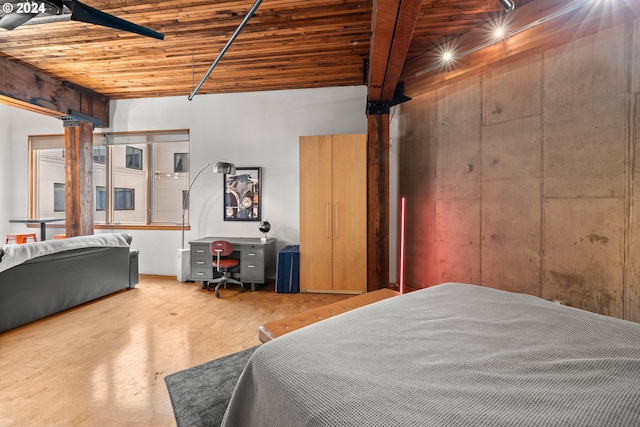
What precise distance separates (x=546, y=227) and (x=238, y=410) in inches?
126

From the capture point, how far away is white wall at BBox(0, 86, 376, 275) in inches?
189

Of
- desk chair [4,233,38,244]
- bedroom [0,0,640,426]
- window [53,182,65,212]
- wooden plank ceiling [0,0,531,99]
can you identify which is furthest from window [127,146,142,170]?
desk chair [4,233,38,244]

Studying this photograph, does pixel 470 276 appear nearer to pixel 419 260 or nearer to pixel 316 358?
pixel 419 260

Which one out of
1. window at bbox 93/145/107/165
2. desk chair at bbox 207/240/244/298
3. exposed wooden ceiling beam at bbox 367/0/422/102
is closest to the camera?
exposed wooden ceiling beam at bbox 367/0/422/102

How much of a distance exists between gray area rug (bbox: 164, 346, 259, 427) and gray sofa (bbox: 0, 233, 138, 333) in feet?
7.22

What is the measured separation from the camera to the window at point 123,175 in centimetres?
525

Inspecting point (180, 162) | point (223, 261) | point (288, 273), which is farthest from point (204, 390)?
point (180, 162)

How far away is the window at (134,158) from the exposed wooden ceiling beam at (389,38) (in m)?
5.06

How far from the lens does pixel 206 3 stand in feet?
9.04

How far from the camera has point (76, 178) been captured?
4.79m

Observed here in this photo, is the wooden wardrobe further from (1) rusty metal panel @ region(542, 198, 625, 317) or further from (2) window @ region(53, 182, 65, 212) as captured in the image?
(2) window @ region(53, 182, 65, 212)

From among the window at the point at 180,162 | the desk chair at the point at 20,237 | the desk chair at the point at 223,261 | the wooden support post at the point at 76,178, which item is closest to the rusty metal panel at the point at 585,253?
the desk chair at the point at 223,261

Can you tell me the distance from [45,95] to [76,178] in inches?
51.5

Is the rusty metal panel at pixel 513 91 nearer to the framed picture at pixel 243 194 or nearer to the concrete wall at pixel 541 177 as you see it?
the concrete wall at pixel 541 177
